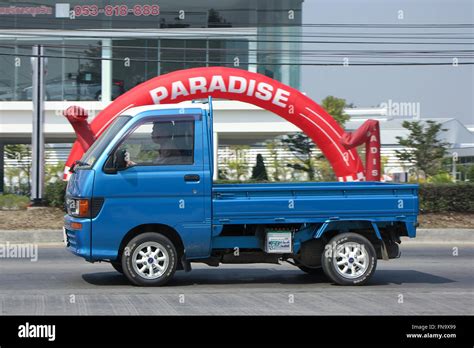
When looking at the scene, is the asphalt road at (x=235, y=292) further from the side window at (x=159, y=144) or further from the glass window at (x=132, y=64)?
the glass window at (x=132, y=64)

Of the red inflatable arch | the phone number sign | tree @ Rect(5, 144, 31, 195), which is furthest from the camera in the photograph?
tree @ Rect(5, 144, 31, 195)

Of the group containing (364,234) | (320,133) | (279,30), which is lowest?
(364,234)

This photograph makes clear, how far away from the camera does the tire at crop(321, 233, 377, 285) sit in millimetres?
10680

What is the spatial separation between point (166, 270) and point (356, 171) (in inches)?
455

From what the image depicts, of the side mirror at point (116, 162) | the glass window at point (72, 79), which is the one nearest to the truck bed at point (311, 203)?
the side mirror at point (116, 162)

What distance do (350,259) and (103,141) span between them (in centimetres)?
383

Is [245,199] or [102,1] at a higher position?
[102,1]

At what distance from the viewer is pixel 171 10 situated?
32.4 metres

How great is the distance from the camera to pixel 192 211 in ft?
34.0

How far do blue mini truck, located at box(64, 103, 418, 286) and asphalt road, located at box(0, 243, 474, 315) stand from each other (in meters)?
0.42

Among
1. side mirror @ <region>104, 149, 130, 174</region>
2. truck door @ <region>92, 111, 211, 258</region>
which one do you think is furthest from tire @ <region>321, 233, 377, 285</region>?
side mirror @ <region>104, 149, 130, 174</region>

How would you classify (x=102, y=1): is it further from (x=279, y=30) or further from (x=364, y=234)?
(x=364, y=234)

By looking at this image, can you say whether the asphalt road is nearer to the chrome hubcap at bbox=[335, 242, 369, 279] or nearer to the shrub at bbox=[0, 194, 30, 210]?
the chrome hubcap at bbox=[335, 242, 369, 279]

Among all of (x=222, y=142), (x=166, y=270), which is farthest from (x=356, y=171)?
(x=222, y=142)
